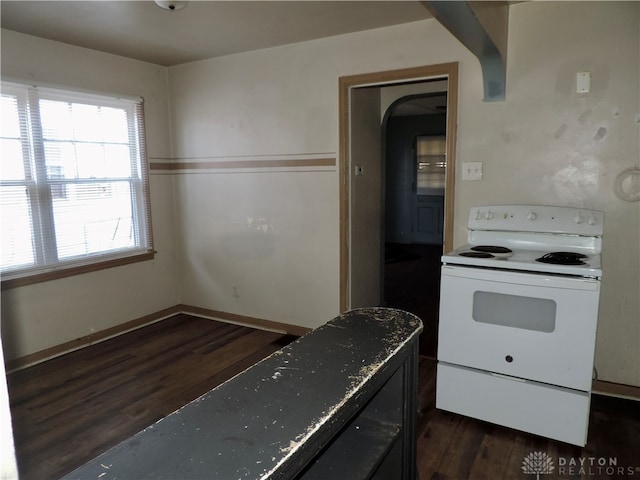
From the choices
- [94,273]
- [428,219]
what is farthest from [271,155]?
[428,219]

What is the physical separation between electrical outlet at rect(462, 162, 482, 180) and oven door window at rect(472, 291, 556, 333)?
3.03ft

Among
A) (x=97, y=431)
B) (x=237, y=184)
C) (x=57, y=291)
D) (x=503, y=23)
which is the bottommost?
(x=97, y=431)

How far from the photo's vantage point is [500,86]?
2674mm

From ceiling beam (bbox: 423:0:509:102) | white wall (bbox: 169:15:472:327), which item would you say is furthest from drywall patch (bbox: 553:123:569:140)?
white wall (bbox: 169:15:472:327)

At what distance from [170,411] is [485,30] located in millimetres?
2678

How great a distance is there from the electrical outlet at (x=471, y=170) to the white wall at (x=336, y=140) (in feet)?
0.17

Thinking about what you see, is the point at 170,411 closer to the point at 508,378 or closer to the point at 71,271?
the point at 71,271

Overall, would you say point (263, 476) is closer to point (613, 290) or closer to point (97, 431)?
point (97, 431)

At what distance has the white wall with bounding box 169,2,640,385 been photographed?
2.48 m

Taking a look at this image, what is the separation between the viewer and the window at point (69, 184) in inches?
118

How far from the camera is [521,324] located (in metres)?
2.19

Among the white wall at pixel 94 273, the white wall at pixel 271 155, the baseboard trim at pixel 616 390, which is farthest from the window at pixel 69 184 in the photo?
the baseboard trim at pixel 616 390

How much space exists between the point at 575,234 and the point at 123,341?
11.3ft

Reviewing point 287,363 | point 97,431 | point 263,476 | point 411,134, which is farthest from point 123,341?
point 411,134
